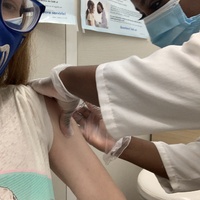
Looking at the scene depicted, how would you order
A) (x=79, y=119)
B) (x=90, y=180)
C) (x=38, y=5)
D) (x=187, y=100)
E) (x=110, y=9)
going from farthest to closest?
1. (x=110, y=9)
2. (x=79, y=119)
3. (x=90, y=180)
4. (x=38, y=5)
5. (x=187, y=100)

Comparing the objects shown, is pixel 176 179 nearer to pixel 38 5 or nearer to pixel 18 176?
pixel 18 176

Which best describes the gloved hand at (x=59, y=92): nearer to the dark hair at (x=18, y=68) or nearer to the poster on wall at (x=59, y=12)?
the dark hair at (x=18, y=68)

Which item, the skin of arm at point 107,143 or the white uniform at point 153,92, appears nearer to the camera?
the white uniform at point 153,92

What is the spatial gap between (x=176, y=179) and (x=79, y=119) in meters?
0.39

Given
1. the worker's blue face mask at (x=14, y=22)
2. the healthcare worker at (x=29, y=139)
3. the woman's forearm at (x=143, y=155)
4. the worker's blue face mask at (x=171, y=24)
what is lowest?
the woman's forearm at (x=143, y=155)

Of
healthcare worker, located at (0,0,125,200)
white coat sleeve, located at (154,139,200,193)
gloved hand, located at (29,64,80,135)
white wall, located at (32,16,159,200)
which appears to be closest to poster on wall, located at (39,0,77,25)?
white wall, located at (32,16,159,200)

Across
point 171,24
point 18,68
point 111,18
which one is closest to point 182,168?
point 171,24

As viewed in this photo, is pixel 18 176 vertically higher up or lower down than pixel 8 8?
lower down

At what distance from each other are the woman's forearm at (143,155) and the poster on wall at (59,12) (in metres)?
0.53

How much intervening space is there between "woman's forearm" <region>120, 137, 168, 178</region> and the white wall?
31 cm

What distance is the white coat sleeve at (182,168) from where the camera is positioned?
3.63 ft

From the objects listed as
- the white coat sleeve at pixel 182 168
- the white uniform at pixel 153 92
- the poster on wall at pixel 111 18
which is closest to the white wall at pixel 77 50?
the poster on wall at pixel 111 18

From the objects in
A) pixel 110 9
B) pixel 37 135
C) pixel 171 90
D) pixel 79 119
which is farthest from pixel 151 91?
pixel 110 9

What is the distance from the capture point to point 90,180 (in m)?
1.03
